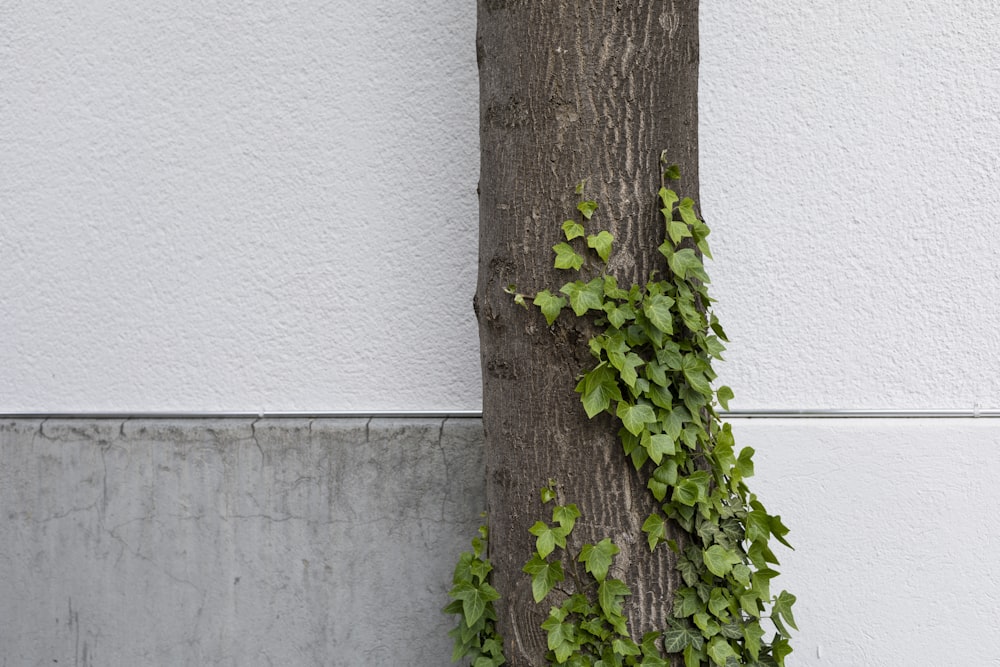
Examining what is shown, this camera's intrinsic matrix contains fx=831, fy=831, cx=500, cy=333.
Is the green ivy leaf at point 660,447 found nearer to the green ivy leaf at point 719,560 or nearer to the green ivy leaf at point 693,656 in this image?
the green ivy leaf at point 719,560

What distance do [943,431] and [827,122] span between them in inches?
39.7

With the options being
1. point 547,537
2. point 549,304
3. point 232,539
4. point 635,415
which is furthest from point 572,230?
point 232,539

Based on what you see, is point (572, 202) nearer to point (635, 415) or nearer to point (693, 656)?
point (635, 415)

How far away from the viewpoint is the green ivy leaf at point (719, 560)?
6.46ft

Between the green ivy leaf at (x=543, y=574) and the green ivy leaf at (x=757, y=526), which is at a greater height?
the green ivy leaf at (x=757, y=526)

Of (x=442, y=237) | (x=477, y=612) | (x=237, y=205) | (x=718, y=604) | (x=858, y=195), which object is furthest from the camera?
(x=237, y=205)

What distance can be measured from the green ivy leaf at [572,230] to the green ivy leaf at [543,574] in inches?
30.2

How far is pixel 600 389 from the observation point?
74.9 inches

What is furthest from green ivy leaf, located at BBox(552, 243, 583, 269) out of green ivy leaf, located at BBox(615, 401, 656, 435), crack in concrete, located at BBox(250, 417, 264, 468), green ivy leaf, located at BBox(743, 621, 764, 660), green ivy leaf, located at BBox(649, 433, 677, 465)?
crack in concrete, located at BBox(250, 417, 264, 468)

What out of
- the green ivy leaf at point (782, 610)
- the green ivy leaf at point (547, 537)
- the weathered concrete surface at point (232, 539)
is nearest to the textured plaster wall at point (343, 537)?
the weathered concrete surface at point (232, 539)

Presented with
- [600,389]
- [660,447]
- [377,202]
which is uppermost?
[377,202]

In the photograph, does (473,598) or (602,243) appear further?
(473,598)

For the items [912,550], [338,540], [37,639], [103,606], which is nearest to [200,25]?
[338,540]

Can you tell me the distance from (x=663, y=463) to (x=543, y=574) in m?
0.39
